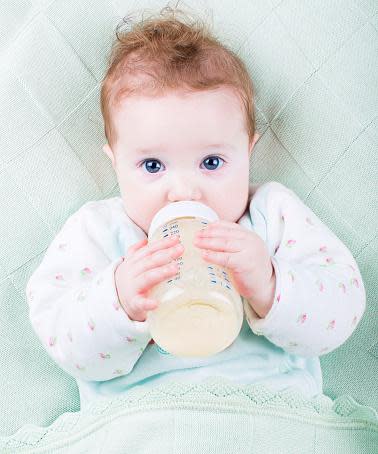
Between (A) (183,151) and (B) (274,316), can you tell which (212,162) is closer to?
(A) (183,151)

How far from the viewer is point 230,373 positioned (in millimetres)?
1247

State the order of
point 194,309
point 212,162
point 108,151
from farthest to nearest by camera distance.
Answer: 1. point 108,151
2. point 212,162
3. point 194,309

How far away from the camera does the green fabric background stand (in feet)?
4.71

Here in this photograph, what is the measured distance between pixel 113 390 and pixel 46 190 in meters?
0.37

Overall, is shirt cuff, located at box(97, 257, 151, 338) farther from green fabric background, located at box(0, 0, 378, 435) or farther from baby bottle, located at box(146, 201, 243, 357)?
green fabric background, located at box(0, 0, 378, 435)

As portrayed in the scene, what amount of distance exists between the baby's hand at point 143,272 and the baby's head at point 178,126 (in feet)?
0.43

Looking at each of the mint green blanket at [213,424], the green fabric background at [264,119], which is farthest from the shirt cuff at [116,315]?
the green fabric background at [264,119]

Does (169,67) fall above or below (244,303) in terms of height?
above

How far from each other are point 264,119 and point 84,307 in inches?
19.7

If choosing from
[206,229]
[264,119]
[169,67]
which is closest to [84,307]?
[206,229]

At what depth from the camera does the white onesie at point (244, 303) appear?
1156 millimetres

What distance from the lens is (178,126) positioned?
1197 mm

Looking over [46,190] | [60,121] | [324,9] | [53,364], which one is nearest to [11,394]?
[53,364]

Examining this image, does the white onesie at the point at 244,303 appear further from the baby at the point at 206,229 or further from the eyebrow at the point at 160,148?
the eyebrow at the point at 160,148
